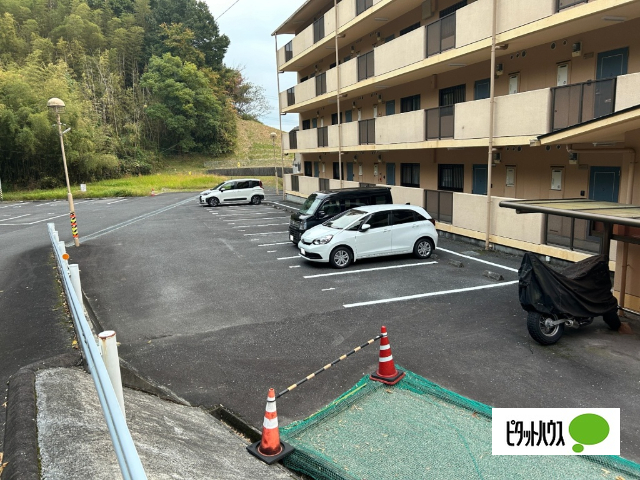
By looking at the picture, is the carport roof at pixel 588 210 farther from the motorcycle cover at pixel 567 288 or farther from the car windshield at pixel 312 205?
the car windshield at pixel 312 205

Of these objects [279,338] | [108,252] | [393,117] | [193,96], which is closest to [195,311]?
[279,338]

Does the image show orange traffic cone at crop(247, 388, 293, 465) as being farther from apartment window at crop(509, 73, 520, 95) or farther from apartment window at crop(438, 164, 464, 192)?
apartment window at crop(438, 164, 464, 192)

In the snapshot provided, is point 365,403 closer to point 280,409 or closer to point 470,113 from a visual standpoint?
point 280,409

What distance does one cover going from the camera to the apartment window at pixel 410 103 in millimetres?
18953

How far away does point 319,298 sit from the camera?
969cm

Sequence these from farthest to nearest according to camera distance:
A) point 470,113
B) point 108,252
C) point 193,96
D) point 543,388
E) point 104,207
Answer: point 193,96 < point 104,207 < point 108,252 < point 470,113 < point 543,388

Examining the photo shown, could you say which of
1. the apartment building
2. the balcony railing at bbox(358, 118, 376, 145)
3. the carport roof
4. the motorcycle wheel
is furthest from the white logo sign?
the balcony railing at bbox(358, 118, 376, 145)

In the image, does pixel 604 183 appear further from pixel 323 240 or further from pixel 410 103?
pixel 410 103

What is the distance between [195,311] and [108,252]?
7672 mm

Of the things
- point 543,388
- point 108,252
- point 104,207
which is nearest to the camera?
point 543,388

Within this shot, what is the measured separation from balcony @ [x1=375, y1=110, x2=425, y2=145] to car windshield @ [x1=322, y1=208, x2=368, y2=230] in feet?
16.9

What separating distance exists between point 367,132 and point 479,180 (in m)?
5.94

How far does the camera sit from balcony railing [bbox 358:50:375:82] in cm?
1917

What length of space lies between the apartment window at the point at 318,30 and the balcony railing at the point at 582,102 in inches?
624
